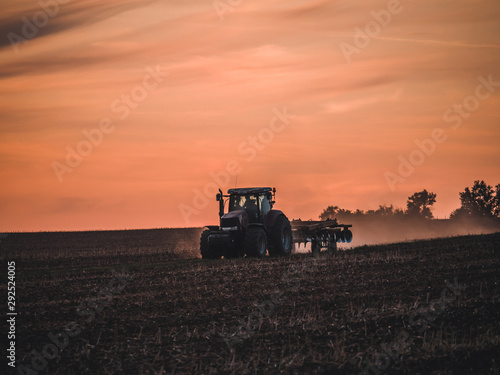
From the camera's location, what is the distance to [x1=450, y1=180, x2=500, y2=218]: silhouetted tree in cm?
9325

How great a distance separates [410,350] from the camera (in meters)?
11.0

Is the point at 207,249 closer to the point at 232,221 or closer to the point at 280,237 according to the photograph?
the point at 232,221

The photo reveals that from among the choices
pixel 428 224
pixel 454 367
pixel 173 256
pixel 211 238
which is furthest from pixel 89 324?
pixel 428 224

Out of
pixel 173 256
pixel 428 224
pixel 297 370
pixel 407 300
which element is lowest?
pixel 297 370

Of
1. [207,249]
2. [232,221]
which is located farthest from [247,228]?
[207,249]

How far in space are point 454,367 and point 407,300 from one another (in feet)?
18.9

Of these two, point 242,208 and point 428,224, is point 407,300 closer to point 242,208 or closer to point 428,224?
point 242,208

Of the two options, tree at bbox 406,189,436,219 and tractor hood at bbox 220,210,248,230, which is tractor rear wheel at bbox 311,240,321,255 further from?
tree at bbox 406,189,436,219

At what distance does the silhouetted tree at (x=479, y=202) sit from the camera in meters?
93.2

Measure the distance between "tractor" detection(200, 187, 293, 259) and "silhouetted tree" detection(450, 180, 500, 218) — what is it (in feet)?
229

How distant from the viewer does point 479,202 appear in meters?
94.8

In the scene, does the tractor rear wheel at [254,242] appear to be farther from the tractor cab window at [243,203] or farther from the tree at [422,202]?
the tree at [422,202]

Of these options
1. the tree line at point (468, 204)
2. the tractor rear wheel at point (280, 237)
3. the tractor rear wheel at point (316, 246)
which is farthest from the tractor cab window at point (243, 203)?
the tree line at point (468, 204)

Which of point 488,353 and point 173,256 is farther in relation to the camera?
point 173,256
